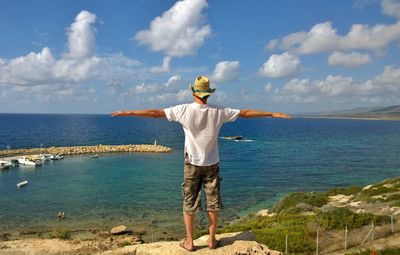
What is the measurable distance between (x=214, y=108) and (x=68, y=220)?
30238mm

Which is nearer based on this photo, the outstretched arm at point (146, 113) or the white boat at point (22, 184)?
the outstretched arm at point (146, 113)

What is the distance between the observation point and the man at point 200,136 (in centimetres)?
697

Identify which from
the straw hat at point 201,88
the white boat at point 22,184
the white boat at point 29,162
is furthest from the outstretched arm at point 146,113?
the white boat at point 29,162

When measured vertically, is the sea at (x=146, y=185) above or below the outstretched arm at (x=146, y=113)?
below

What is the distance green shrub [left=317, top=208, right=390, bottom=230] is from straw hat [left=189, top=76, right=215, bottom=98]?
419 inches

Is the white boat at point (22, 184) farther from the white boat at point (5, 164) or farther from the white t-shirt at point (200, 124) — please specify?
the white t-shirt at point (200, 124)

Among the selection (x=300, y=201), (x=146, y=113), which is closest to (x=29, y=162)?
(x=300, y=201)

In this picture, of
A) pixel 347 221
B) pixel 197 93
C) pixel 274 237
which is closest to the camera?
pixel 197 93

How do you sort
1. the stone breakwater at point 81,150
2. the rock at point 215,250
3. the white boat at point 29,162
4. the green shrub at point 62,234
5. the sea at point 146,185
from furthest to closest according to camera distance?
1. the stone breakwater at point 81,150
2. the white boat at point 29,162
3. the sea at point 146,185
4. the green shrub at point 62,234
5. the rock at point 215,250

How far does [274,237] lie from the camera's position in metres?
12.7

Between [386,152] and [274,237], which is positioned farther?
[386,152]

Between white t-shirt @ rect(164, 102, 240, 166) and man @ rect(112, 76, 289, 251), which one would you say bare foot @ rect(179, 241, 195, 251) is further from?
white t-shirt @ rect(164, 102, 240, 166)

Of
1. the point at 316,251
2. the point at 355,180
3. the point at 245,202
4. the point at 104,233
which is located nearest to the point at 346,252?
the point at 316,251

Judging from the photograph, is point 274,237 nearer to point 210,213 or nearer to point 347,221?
point 347,221
